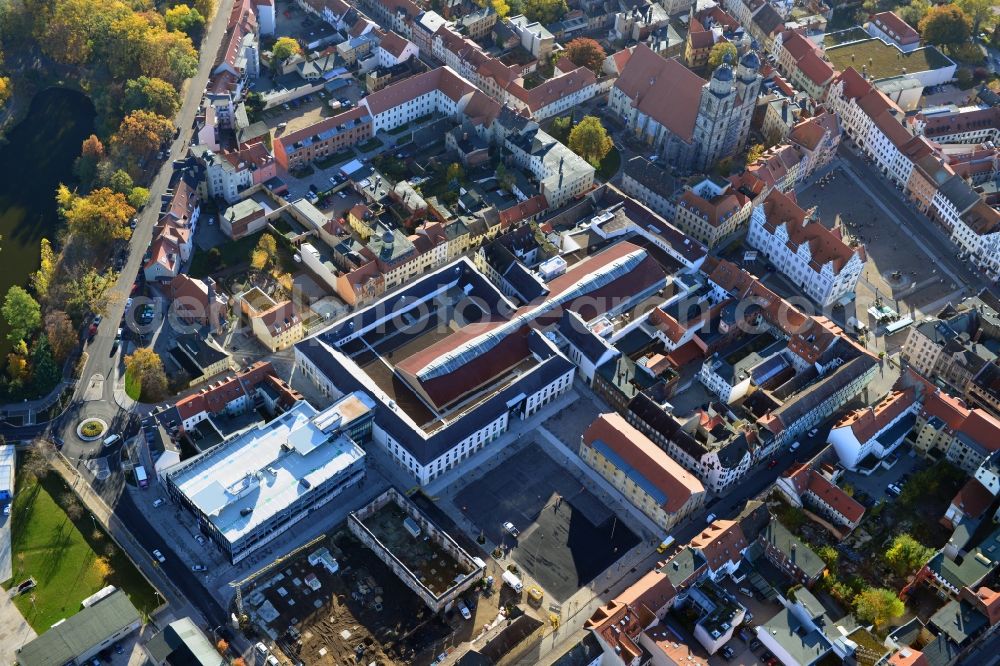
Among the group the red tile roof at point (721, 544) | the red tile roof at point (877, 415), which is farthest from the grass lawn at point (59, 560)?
the red tile roof at point (877, 415)

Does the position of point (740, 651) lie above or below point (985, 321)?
below

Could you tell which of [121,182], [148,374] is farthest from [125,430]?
[121,182]

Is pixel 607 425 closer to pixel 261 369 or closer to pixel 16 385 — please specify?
pixel 261 369

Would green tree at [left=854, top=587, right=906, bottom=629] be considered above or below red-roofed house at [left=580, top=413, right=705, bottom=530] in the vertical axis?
below

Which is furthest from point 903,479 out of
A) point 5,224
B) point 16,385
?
point 5,224

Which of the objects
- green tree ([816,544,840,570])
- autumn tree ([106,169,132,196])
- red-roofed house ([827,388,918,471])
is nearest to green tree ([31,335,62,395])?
autumn tree ([106,169,132,196])

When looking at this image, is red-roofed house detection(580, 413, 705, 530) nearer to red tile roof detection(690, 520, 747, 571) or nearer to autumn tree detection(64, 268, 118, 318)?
red tile roof detection(690, 520, 747, 571)
